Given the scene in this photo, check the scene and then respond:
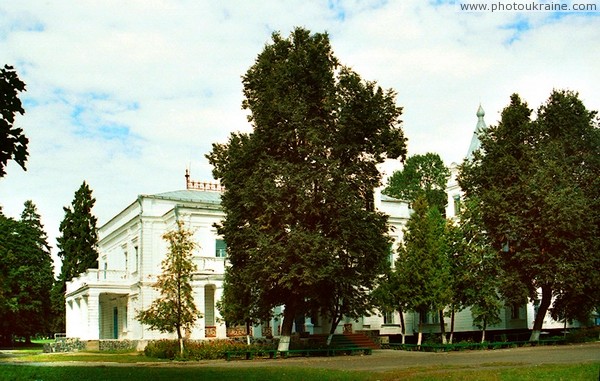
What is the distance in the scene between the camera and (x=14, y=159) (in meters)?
10.4

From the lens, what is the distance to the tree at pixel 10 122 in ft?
33.8

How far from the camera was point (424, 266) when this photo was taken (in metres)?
38.2

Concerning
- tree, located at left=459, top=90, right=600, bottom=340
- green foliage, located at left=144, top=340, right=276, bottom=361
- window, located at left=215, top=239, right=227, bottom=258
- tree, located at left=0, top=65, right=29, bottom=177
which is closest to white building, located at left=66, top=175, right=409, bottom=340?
window, located at left=215, top=239, right=227, bottom=258

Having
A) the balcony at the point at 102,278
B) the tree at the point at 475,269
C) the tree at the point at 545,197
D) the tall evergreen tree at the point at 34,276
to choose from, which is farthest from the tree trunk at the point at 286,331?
the tall evergreen tree at the point at 34,276

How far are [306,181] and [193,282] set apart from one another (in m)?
15.3

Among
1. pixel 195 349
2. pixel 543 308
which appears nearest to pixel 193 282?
pixel 195 349

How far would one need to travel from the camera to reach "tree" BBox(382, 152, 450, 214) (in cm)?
7425

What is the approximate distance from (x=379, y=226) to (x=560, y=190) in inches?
411

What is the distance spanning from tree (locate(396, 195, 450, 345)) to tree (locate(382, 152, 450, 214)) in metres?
34.2

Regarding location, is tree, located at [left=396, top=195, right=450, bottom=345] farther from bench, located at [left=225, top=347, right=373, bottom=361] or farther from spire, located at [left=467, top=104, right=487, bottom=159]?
spire, located at [left=467, top=104, right=487, bottom=159]

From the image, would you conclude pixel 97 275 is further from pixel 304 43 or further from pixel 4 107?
pixel 4 107

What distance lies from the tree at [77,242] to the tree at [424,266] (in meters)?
36.4

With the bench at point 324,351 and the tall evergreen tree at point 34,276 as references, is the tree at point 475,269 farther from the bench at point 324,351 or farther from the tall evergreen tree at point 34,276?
the tall evergreen tree at point 34,276

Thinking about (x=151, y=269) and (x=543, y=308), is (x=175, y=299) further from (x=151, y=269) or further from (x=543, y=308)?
(x=543, y=308)
